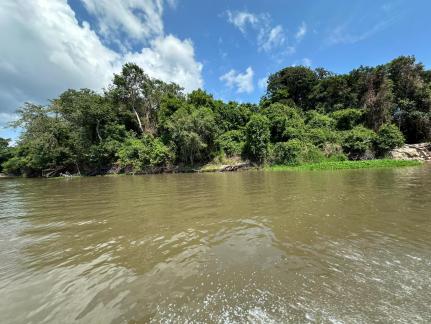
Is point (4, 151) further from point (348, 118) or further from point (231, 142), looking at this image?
point (348, 118)

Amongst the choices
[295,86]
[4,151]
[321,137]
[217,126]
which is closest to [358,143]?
[321,137]

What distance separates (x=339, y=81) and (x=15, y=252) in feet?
137

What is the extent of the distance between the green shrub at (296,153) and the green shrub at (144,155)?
14.0m

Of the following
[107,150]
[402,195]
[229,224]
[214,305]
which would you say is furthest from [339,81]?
[214,305]

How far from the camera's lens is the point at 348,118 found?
3194 cm

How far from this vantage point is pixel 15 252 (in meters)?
4.40

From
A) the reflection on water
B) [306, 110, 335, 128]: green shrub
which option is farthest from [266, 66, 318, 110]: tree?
the reflection on water

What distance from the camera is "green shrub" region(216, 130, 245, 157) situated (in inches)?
1200

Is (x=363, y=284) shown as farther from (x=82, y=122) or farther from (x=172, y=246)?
(x=82, y=122)

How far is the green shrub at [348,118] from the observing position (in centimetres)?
3167

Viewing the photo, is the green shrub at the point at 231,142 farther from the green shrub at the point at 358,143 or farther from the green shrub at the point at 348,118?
the green shrub at the point at 348,118

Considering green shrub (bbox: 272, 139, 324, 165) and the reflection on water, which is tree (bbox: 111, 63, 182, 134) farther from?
the reflection on water

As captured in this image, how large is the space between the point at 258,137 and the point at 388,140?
47.3 feet

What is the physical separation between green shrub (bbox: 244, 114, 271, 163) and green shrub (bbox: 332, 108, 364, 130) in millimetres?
11063
